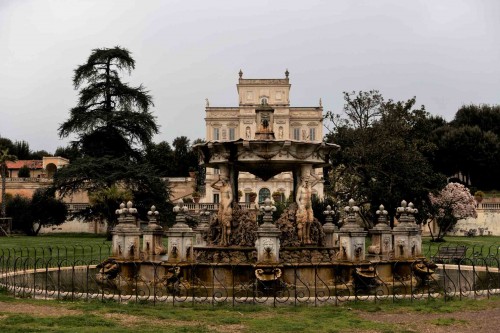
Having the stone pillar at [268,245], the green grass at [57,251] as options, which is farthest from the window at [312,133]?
the stone pillar at [268,245]

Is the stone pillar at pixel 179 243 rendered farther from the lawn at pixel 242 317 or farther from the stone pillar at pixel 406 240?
the stone pillar at pixel 406 240

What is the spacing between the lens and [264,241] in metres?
12.7

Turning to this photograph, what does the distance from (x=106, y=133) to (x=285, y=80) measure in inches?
1414

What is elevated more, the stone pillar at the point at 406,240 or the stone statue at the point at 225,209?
the stone statue at the point at 225,209

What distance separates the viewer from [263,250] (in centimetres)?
1271

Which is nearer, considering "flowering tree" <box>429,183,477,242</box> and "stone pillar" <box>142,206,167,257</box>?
"stone pillar" <box>142,206,167,257</box>

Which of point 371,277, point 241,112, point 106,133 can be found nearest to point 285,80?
point 241,112

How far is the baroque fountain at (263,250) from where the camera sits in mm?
12797

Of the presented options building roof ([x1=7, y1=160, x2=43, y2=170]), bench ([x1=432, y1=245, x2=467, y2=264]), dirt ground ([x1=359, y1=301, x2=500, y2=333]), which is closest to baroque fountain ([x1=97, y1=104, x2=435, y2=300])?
dirt ground ([x1=359, y1=301, x2=500, y2=333])

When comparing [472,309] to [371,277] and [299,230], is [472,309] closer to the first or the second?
[371,277]

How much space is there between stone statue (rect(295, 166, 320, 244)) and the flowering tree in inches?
1116

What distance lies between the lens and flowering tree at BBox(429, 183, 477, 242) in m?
43.1

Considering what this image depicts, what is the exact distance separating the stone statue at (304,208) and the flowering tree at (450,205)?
2835 cm

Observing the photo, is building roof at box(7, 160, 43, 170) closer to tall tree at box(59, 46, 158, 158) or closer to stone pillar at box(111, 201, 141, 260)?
tall tree at box(59, 46, 158, 158)
